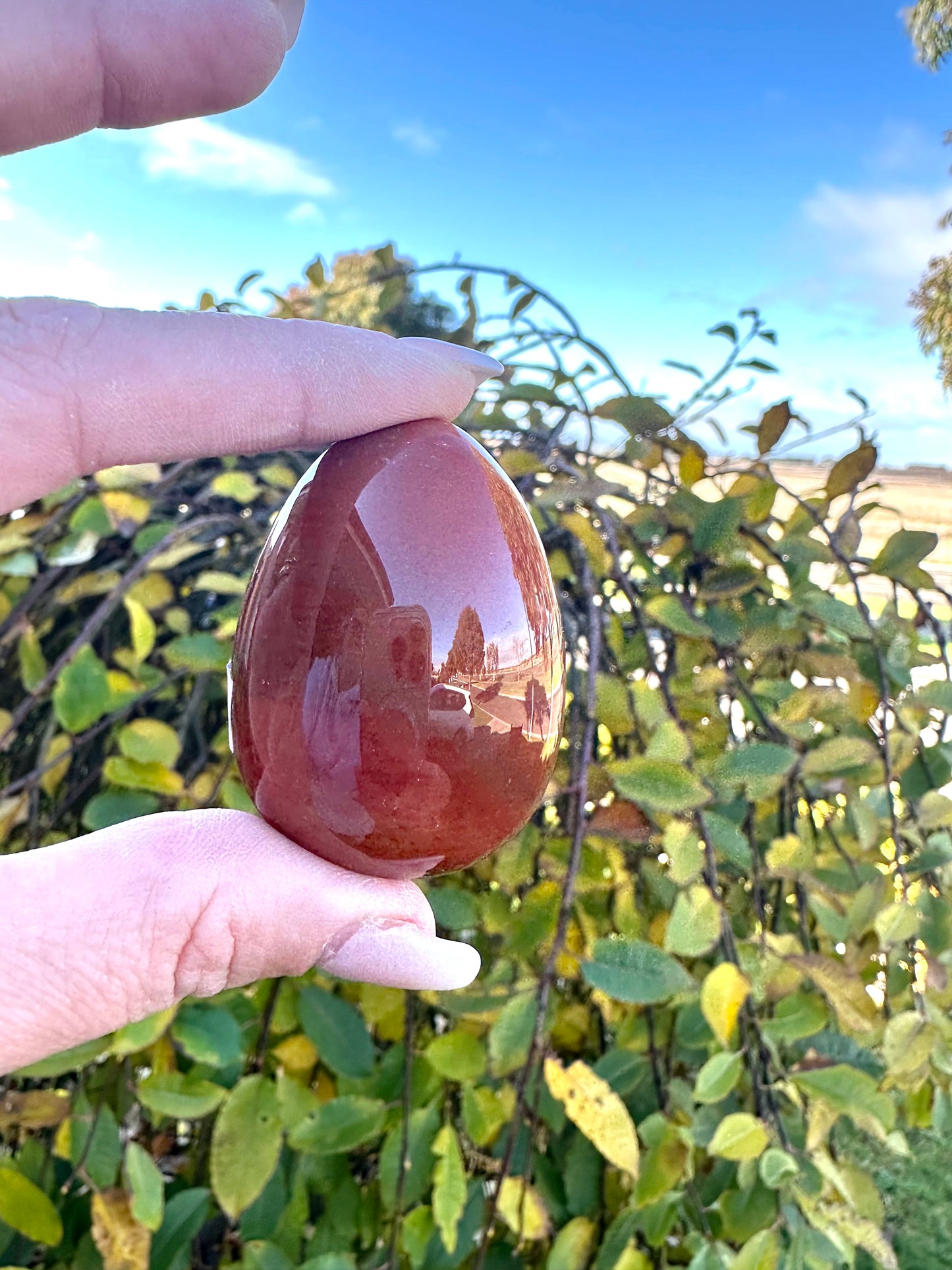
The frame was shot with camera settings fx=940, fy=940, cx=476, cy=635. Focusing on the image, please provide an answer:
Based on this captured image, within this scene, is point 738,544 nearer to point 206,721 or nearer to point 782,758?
point 782,758

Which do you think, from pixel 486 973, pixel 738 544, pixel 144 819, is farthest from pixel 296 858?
pixel 738 544

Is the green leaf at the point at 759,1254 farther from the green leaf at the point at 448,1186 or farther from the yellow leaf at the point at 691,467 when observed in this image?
the yellow leaf at the point at 691,467

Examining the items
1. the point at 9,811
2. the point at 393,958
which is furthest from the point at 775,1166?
the point at 9,811

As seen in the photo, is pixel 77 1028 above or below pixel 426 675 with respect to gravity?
below

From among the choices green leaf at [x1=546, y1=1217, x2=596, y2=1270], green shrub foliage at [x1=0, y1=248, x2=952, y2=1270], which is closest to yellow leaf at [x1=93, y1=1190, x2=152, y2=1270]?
green shrub foliage at [x1=0, y1=248, x2=952, y2=1270]

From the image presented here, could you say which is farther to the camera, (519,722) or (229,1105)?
(229,1105)

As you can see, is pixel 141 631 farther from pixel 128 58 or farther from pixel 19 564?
pixel 128 58

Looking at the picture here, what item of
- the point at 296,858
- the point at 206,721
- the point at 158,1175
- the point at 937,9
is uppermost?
the point at 937,9
